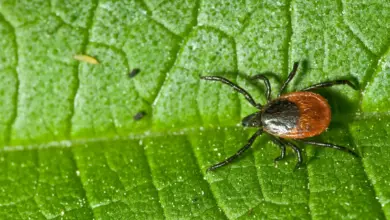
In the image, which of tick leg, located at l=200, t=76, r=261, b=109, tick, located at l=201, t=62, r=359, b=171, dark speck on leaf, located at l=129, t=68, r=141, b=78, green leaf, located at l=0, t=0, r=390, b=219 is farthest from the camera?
dark speck on leaf, located at l=129, t=68, r=141, b=78

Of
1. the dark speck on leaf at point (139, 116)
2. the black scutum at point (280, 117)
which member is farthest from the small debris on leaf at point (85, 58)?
the black scutum at point (280, 117)

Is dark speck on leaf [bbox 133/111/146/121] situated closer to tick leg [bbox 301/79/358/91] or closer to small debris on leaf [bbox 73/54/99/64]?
small debris on leaf [bbox 73/54/99/64]

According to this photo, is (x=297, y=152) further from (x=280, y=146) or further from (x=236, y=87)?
(x=236, y=87)

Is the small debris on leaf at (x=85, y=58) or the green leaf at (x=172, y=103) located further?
the small debris on leaf at (x=85, y=58)

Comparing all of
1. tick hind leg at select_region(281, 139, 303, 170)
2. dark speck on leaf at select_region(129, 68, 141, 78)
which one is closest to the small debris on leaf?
dark speck on leaf at select_region(129, 68, 141, 78)

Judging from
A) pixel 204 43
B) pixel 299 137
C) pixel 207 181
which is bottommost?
pixel 207 181

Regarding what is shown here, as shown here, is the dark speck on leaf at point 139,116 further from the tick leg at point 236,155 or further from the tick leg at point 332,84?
the tick leg at point 332,84

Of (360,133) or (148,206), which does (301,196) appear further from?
(148,206)

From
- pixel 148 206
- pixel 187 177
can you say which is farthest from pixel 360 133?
pixel 148 206
